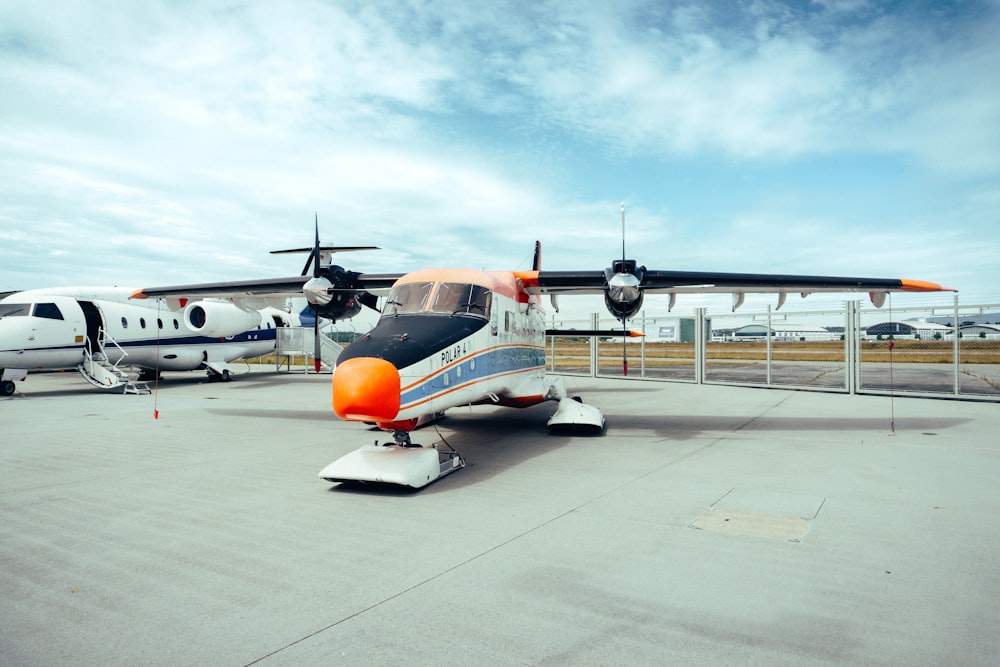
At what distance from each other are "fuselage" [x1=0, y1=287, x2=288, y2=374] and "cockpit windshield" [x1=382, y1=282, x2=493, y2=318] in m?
14.6

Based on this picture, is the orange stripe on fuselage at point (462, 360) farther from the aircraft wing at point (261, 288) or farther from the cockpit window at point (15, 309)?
the cockpit window at point (15, 309)

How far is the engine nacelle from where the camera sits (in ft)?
71.7

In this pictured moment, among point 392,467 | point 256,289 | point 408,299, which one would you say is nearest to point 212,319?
point 256,289

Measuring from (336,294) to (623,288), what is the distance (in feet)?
20.2

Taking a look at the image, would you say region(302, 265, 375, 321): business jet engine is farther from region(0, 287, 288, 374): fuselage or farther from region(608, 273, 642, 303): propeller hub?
region(0, 287, 288, 374): fuselage

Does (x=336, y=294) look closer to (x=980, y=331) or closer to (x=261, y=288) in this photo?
(x=261, y=288)

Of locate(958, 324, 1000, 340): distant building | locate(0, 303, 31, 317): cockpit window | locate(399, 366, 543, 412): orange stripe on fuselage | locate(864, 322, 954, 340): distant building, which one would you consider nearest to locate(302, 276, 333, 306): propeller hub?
locate(399, 366, 543, 412): orange stripe on fuselage

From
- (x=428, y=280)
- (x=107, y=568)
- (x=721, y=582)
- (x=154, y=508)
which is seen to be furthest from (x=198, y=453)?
(x=721, y=582)

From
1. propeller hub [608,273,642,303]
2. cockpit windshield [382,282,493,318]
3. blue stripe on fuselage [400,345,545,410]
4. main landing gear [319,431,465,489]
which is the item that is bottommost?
main landing gear [319,431,465,489]

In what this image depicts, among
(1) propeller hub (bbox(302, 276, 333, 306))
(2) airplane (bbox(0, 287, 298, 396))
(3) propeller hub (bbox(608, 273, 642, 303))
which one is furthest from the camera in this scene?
(2) airplane (bbox(0, 287, 298, 396))

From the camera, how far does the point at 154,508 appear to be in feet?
19.4

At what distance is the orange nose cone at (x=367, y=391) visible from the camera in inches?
245

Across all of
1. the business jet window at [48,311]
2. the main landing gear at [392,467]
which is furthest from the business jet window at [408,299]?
the business jet window at [48,311]

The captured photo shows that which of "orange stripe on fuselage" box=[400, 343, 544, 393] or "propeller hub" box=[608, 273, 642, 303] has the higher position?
"propeller hub" box=[608, 273, 642, 303]
